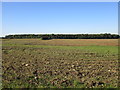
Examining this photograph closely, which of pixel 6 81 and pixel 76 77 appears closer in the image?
pixel 6 81

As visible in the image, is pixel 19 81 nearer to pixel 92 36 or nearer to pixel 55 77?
pixel 55 77

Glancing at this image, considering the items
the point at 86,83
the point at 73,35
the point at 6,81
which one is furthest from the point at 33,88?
the point at 73,35

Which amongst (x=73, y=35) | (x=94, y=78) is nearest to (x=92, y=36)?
(x=73, y=35)

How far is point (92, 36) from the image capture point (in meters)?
82.2

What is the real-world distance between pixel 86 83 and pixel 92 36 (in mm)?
76298

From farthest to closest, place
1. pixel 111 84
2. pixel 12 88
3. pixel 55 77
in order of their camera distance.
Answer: pixel 55 77, pixel 111 84, pixel 12 88

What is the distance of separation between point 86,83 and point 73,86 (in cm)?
76

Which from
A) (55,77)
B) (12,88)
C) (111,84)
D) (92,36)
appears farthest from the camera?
(92,36)

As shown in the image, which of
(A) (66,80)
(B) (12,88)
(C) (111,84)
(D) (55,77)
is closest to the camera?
(B) (12,88)

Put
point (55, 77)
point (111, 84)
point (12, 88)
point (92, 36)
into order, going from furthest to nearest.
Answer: point (92, 36) → point (55, 77) → point (111, 84) → point (12, 88)

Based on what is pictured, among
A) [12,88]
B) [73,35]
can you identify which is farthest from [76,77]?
[73,35]

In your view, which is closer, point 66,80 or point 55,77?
point 66,80

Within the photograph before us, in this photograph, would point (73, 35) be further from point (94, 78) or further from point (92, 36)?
point (94, 78)

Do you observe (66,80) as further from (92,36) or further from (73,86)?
(92,36)
